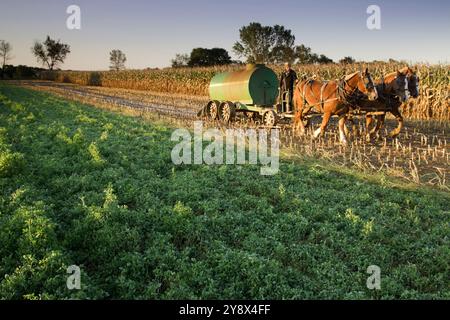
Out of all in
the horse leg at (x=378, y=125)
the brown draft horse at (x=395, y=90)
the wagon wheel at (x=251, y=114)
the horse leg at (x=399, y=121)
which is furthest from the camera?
the wagon wheel at (x=251, y=114)

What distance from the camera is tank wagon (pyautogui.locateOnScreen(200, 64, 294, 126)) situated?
17422 millimetres

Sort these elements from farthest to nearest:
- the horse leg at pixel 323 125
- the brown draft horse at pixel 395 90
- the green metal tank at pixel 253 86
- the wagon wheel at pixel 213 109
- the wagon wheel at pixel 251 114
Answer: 1. the wagon wheel at pixel 213 109
2. the wagon wheel at pixel 251 114
3. the green metal tank at pixel 253 86
4. the horse leg at pixel 323 125
5. the brown draft horse at pixel 395 90

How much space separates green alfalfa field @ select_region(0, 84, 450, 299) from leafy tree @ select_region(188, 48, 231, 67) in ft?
236

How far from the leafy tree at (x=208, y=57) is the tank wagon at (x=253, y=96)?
6181 cm

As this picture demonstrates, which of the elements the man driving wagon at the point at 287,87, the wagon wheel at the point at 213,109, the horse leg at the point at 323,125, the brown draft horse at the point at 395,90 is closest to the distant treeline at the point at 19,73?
the wagon wheel at the point at 213,109

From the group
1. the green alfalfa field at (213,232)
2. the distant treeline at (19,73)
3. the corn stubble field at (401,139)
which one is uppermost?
the distant treeline at (19,73)

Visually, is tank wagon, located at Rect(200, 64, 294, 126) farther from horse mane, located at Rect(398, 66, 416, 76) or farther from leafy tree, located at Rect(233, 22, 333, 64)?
leafy tree, located at Rect(233, 22, 333, 64)

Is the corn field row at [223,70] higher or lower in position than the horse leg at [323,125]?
higher

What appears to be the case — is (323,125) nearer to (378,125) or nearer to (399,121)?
(378,125)

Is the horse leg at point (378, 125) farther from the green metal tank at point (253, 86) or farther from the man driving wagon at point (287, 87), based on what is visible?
the green metal tank at point (253, 86)

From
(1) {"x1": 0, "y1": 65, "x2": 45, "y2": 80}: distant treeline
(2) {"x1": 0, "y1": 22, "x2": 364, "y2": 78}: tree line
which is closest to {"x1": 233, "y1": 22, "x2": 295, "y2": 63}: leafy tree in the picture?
(2) {"x1": 0, "y1": 22, "x2": 364, "y2": 78}: tree line

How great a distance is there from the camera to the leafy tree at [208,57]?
8056 cm

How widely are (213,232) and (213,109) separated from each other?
559 inches
